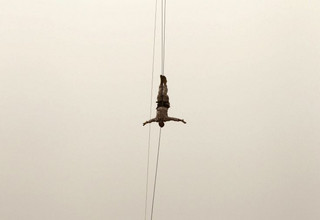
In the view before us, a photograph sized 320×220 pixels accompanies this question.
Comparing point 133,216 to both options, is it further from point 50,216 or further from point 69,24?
point 69,24

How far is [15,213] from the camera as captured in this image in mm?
3596

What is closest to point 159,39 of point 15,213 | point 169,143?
point 169,143

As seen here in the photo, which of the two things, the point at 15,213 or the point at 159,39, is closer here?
the point at 15,213

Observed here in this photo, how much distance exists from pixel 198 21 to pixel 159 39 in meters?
0.38

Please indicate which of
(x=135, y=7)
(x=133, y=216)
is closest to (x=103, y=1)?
(x=135, y=7)

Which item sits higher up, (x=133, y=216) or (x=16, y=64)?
(x=16, y=64)

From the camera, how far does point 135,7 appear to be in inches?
152

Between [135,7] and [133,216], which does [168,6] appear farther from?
[133,216]

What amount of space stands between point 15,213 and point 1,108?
34.7 inches

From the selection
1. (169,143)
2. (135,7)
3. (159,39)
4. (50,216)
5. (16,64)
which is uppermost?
(135,7)

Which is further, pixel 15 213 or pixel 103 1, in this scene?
pixel 103 1

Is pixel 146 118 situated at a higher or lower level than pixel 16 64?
lower

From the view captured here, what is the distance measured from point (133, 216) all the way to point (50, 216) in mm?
688

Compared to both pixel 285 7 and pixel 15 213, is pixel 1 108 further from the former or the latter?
pixel 285 7
